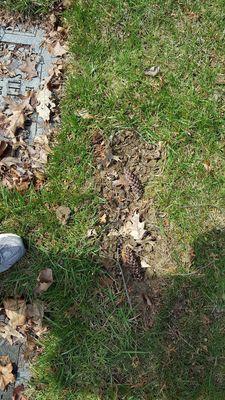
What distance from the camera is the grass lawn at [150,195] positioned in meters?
Answer: 3.72

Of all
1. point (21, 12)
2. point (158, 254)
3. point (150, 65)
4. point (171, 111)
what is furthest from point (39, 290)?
point (21, 12)

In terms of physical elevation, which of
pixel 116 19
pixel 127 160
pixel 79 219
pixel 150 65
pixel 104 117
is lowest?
pixel 79 219

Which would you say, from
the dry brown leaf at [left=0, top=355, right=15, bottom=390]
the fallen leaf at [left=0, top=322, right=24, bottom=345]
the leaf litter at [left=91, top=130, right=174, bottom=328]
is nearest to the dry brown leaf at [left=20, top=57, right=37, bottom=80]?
the leaf litter at [left=91, top=130, right=174, bottom=328]

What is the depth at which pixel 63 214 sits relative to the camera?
3820 mm

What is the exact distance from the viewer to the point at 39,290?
3.75m

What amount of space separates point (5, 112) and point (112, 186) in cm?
105

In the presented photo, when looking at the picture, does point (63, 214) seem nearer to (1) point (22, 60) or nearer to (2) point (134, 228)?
(2) point (134, 228)

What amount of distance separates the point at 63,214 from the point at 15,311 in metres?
0.82

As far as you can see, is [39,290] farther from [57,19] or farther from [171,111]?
[57,19]

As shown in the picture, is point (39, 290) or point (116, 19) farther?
point (116, 19)

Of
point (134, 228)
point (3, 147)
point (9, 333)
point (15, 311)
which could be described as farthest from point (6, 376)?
point (3, 147)

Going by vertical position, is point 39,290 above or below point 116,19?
below

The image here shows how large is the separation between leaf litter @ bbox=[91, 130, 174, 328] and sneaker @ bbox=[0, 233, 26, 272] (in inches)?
25.0

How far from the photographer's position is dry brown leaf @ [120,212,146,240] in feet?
12.6
